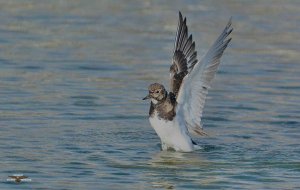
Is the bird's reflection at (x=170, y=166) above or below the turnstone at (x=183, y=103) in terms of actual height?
below

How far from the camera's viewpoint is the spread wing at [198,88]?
1330cm

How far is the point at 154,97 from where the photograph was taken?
44.1ft

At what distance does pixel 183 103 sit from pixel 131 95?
3.24 metres

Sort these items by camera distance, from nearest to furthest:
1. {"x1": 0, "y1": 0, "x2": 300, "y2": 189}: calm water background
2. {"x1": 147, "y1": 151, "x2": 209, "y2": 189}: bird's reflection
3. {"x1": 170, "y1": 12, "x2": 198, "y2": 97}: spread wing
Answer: {"x1": 147, "y1": 151, "x2": 209, "y2": 189}: bird's reflection → {"x1": 0, "y1": 0, "x2": 300, "y2": 189}: calm water background → {"x1": 170, "y1": 12, "x2": 198, "y2": 97}: spread wing

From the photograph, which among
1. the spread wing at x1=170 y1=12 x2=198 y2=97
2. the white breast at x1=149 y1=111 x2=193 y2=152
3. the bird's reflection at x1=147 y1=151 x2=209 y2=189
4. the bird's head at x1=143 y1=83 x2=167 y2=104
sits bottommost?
the bird's reflection at x1=147 y1=151 x2=209 y2=189

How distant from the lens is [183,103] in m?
13.4

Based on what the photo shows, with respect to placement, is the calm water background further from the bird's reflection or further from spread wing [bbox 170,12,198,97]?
spread wing [bbox 170,12,198,97]

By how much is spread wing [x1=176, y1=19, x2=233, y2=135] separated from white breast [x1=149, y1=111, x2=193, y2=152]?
0.19m

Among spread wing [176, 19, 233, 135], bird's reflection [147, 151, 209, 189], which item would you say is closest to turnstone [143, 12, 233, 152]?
spread wing [176, 19, 233, 135]

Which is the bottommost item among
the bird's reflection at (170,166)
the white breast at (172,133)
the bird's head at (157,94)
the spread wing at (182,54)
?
the bird's reflection at (170,166)

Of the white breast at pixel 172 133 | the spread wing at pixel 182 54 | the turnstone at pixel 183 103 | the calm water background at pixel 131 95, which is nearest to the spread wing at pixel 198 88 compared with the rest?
the turnstone at pixel 183 103

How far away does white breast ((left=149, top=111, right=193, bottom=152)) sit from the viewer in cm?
1322

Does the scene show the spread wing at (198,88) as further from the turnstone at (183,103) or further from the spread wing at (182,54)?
the spread wing at (182,54)

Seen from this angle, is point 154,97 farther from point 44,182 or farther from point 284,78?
point 284,78
